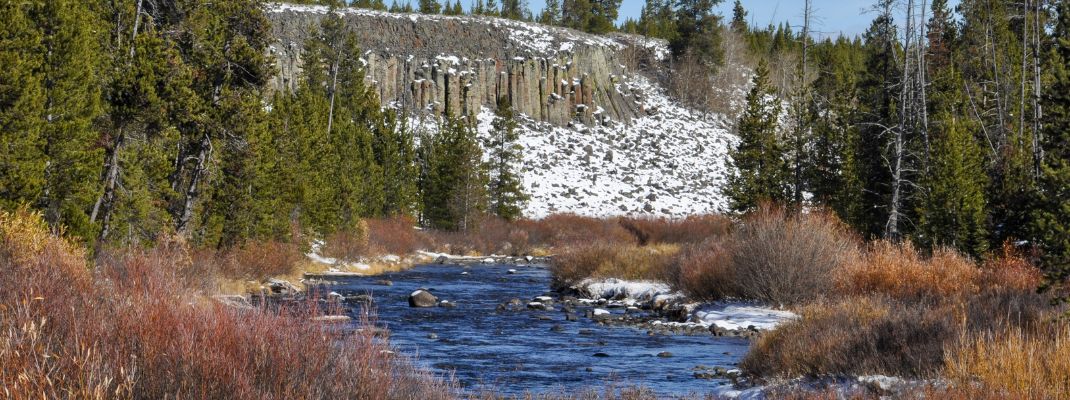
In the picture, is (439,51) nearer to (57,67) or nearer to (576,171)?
(576,171)

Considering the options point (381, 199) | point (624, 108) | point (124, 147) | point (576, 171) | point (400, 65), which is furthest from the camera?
point (624, 108)

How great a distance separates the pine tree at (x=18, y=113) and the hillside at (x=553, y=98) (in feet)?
163

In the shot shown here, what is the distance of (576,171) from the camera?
2876 inches

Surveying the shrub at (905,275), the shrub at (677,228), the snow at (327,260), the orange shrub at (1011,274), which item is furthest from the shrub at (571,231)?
the orange shrub at (1011,274)

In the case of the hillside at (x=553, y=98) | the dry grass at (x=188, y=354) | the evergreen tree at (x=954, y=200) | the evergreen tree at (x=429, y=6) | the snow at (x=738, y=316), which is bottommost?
the snow at (x=738, y=316)

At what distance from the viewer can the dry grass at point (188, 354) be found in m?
6.38

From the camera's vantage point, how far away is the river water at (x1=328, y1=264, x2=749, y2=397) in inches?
556

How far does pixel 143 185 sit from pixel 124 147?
107 cm

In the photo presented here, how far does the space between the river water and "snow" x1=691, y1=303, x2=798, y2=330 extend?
1.21m

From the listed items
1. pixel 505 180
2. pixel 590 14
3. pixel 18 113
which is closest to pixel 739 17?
pixel 590 14

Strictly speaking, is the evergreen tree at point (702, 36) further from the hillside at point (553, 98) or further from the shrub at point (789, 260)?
the shrub at point (789, 260)

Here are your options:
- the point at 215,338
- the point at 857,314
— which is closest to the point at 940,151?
the point at 857,314

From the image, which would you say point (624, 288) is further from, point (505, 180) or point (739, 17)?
point (739, 17)

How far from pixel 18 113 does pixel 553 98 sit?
6978 cm
